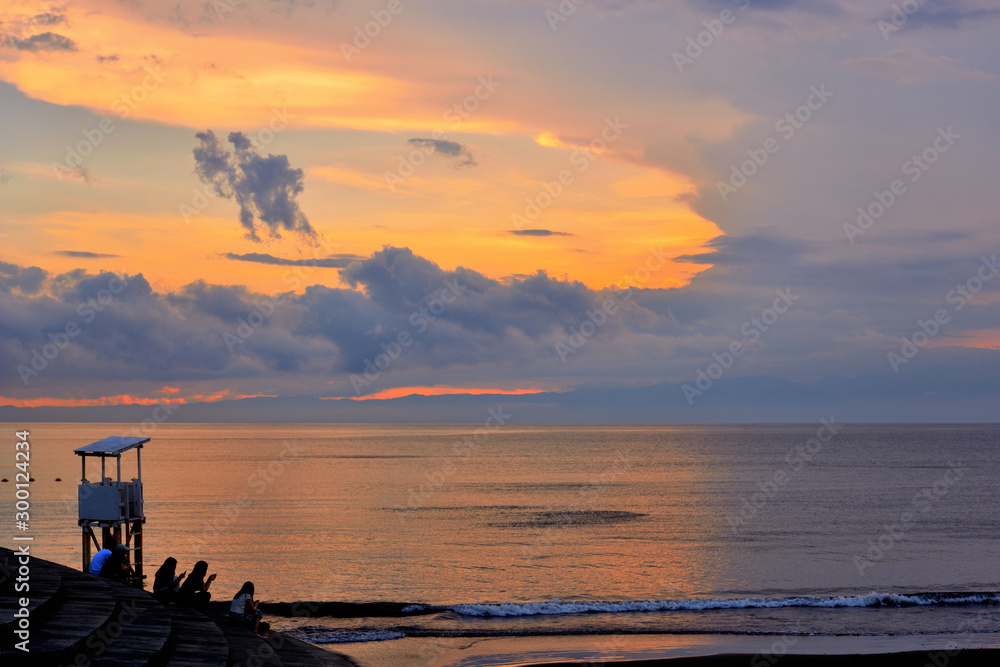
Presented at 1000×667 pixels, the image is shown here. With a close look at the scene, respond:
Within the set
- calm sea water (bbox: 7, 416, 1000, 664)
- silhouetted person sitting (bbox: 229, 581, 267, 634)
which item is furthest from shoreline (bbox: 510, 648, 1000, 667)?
silhouetted person sitting (bbox: 229, 581, 267, 634)

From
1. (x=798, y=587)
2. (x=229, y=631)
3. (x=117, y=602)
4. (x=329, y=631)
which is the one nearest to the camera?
(x=117, y=602)

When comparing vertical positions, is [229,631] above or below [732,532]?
below

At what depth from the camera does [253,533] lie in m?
50.0

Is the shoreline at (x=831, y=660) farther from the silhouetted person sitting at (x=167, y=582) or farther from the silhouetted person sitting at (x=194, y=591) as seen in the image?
the silhouetted person sitting at (x=167, y=582)

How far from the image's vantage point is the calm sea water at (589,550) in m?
29.9

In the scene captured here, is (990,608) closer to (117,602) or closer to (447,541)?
(447,541)

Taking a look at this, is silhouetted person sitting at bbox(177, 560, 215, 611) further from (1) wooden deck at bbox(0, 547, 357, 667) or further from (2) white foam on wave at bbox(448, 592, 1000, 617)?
(2) white foam on wave at bbox(448, 592, 1000, 617)

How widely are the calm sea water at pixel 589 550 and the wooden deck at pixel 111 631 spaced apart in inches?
380

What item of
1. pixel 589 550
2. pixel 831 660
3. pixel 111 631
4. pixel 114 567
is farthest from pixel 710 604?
pixel 111 631

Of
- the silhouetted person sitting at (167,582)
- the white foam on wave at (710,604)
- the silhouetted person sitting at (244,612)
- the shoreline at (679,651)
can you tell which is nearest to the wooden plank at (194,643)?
the silhouetted person sitting at (167,582)

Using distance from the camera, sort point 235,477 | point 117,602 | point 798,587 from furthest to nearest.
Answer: point 235,477
point 798,587
point 117,602

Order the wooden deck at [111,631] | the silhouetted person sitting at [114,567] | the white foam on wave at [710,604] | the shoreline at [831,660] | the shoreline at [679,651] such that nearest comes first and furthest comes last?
the wooden deck at [111,631] → the silhouetted person sitting at [114,567] → the shoreline at [831,660] → the shoreline at [679,651] → the white foam on wave at [710,604]

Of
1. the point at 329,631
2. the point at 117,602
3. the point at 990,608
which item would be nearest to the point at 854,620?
the point at 990,608

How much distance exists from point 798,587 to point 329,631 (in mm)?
20195
